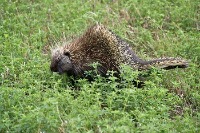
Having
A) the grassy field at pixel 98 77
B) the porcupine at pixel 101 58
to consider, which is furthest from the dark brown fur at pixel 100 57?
the grassy field at pixel 98 77

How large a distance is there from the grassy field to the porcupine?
22 cm

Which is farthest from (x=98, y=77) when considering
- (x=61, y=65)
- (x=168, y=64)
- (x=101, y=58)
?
(x=168, y=64)

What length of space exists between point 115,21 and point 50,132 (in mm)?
5174

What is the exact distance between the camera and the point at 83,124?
6.34 meters

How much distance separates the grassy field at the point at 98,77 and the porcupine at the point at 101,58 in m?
0.22

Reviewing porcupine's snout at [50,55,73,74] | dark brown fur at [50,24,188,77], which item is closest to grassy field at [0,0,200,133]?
porcupine's snout at [50,55,73,74]


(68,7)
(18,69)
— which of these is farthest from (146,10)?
(18,69)

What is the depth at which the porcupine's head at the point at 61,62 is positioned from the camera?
879 centimetres

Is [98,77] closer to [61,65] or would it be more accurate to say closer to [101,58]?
[101,58]

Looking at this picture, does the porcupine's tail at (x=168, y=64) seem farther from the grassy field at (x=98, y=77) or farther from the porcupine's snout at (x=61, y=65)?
the porcupine's snout at (x=61, y=65)

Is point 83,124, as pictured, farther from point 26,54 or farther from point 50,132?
point 26,54

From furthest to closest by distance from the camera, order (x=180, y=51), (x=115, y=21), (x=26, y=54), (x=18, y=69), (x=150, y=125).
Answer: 1. (x=115, y=21)
2. (x=180, y=51)
3. (x=26, y=54)
4. (x=18, y=69)
5. (x=150, y=125)

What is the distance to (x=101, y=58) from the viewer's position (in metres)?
8.76

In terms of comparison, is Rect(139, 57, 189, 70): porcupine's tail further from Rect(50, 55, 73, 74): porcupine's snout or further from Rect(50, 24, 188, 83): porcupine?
Rect(50, 55, 73, 74): porcupine's snout
